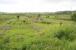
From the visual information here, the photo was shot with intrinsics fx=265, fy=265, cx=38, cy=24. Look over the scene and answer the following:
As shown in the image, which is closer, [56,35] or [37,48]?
[37,48]

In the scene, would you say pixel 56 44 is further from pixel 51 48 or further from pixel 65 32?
pixel 65 32

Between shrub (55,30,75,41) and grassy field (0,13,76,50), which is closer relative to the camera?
grassy field (0,13,76,50)

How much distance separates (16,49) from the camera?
63.6 ft

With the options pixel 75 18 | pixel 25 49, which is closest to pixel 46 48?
pixel 25 49

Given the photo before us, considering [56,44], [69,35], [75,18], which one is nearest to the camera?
[56,44]

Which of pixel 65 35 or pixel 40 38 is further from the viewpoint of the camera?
pixel 65 35

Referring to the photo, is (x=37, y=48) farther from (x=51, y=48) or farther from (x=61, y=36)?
(x=61, y=36)

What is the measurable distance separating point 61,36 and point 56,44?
21.0ft

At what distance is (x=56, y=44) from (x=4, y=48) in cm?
406

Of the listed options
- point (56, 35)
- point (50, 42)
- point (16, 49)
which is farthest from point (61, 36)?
point (16, 49)

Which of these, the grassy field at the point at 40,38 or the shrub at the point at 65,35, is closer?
the grassy field at the point at 40,38

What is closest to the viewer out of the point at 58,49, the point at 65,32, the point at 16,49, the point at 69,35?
the point at 58,49

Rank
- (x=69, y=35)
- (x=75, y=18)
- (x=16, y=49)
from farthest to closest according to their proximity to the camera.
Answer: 1. (x=75, y=18)
2. (x=69, y=35)
3. (x=16, y=49)

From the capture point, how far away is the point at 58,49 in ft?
57.9
